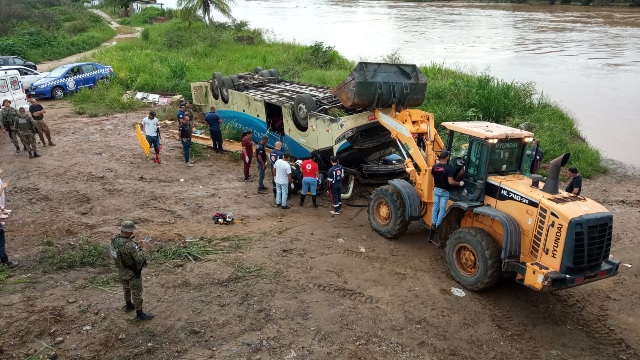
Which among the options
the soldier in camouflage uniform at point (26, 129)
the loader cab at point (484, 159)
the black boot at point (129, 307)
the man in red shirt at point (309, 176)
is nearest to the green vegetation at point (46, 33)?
the soldier in camouflage uniform at point (26, 129)

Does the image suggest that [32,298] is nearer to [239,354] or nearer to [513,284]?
[239,354]

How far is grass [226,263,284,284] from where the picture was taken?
7.14 meters

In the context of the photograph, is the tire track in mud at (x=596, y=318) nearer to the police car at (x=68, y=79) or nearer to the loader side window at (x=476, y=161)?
the loader side window at (x=476, y=161)

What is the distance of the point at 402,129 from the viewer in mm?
8758

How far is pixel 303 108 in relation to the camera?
11.1 meters

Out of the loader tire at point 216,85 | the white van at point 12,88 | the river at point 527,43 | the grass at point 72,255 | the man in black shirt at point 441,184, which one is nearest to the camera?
the grass at point 72,255

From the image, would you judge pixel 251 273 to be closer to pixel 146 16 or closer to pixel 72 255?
pixel 72 255

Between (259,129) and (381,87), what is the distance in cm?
483

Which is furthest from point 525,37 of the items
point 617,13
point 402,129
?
point 402,129

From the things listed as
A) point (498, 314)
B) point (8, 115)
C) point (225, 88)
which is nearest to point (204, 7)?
point (225, 88)

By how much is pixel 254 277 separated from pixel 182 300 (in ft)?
3.51

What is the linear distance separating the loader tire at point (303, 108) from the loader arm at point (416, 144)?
209 centimetres

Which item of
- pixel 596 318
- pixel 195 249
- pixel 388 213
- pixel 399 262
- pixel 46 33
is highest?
pixel 46 33

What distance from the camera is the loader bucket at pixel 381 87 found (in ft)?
30.3
